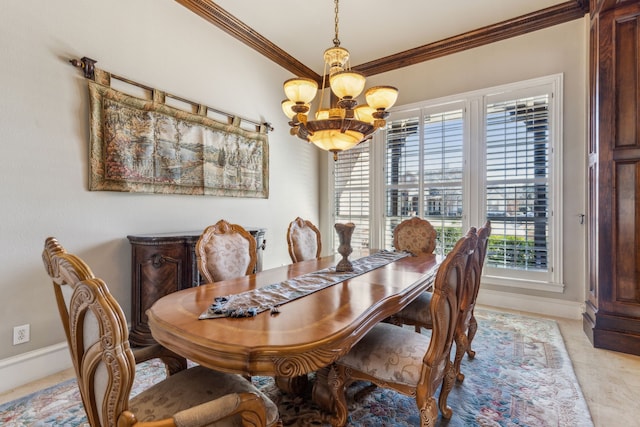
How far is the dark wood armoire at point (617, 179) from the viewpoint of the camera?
251 cm

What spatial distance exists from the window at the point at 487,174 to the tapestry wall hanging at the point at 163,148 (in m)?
1.89

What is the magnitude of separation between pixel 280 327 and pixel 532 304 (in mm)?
3432

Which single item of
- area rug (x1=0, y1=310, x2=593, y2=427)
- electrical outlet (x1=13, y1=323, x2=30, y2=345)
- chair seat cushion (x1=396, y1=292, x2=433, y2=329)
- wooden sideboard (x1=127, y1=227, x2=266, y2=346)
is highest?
wooden sideboard (x1=127, y1=227, x2=266, y2=346)

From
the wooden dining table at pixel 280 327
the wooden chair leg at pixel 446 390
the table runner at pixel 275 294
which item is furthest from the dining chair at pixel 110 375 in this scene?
the wooden chair leg at pixel 446 390

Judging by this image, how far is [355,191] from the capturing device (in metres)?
4.69

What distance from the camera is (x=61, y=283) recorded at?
3.03ft

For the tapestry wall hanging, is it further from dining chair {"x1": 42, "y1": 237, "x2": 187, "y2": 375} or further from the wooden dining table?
dining chair {"x1": 42, "y1": 237, "x2": 187, "y2": 375}

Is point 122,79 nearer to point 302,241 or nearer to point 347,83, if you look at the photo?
point 347,83

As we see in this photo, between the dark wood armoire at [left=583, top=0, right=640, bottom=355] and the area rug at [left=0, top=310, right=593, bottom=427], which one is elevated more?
the dark wood armoire at [left=583, top=0, right=640, bottom=355]

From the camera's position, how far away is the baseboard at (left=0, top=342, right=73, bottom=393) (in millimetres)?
1968

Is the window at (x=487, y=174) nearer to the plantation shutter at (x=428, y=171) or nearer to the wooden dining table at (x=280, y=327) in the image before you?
the plantation shutter at (x=428, y=171)

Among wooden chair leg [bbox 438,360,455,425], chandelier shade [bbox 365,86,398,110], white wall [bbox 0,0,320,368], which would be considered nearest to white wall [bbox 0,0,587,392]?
white wall [bbox 0,0,320,368]

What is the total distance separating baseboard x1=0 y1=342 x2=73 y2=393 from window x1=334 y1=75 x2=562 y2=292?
354 cm

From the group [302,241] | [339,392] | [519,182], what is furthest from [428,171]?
[339,392]
